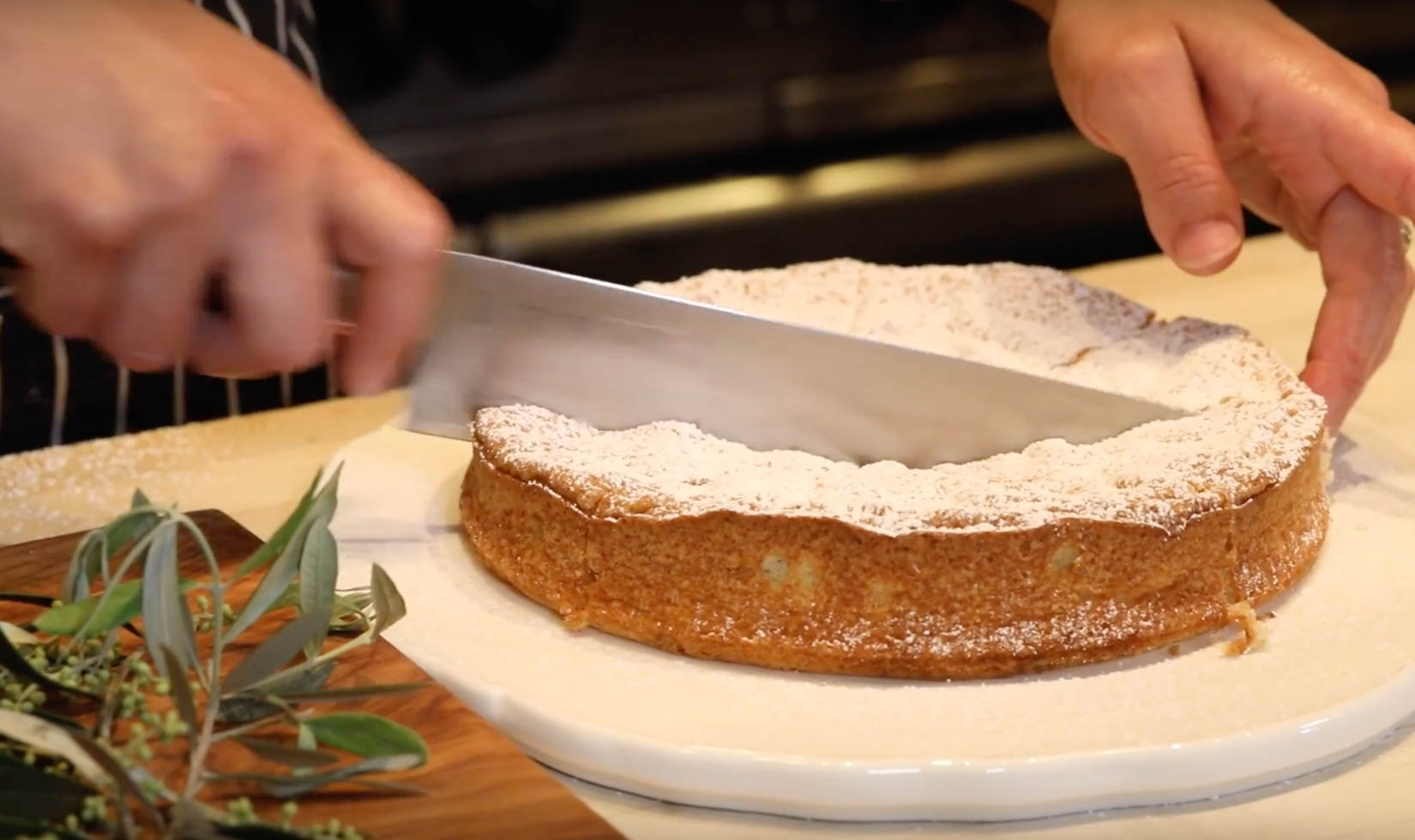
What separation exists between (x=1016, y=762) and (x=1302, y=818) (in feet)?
0.71

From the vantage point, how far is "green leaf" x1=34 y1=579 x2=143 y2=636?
108cm

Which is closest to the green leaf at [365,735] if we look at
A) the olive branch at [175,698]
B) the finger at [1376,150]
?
the olive branch at [175,698]

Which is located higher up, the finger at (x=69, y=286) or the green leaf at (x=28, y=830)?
the finger at (x=69, y=286)

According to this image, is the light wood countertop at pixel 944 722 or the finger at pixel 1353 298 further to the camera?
the finger at pixel 1353 298

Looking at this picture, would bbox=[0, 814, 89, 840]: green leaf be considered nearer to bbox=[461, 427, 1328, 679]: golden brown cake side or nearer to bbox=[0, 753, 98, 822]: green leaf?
bbox=[0, 753, 98, 822]: green leaf

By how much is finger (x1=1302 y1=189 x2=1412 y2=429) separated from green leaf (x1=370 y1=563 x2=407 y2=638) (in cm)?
102

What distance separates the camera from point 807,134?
3127mm

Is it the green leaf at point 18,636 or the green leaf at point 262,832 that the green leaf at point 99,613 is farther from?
the green leaf at point 262,832

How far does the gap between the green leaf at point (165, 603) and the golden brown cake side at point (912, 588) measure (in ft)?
1.24

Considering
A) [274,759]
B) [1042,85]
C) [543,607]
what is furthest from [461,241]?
[274,759]

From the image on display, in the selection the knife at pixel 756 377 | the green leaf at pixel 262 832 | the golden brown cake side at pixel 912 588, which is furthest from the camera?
the knife at pixel 756 377

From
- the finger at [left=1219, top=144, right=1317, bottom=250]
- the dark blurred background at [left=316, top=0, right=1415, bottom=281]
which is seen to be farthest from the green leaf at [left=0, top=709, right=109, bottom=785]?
the dark blurred background at [left=316, top=0, right=1415, bottom=281]

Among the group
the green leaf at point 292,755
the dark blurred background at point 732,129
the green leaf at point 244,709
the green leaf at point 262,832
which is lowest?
the dark blurred background at point 732,129

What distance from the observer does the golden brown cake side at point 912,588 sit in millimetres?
1253
